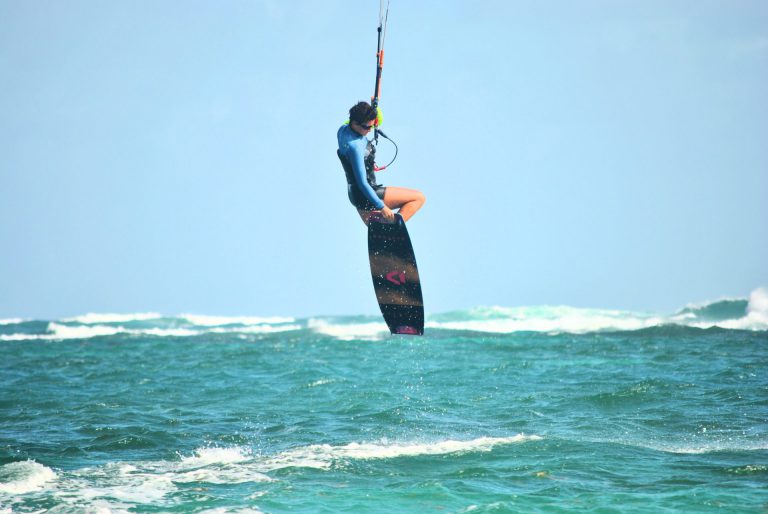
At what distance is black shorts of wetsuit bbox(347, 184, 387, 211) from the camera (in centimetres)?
1115

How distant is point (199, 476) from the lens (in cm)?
1115

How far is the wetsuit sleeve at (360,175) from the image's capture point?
34.8 ft

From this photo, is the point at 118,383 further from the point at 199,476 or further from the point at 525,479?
the point at 525,479

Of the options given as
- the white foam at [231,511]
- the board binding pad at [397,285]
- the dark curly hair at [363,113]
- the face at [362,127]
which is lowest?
the white foam at [231,511]

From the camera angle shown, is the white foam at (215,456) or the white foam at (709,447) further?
the white foam at (215,456)

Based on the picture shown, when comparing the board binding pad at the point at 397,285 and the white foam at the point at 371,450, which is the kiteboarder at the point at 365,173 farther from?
the white foam at the point at 371,450

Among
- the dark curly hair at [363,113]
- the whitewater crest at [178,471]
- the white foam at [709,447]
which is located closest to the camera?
the whitewater crest at [178,471]

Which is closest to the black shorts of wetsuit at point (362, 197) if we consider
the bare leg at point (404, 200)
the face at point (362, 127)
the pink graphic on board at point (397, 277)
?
the bare leg at point (404, 200)

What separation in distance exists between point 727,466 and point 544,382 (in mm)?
8055

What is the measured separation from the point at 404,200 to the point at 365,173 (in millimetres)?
1028

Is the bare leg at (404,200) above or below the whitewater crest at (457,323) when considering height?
above

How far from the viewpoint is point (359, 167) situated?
10.7m

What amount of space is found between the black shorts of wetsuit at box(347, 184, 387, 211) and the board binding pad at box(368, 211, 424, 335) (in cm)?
86

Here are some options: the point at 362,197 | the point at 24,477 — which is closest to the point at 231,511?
the point at 24,477
